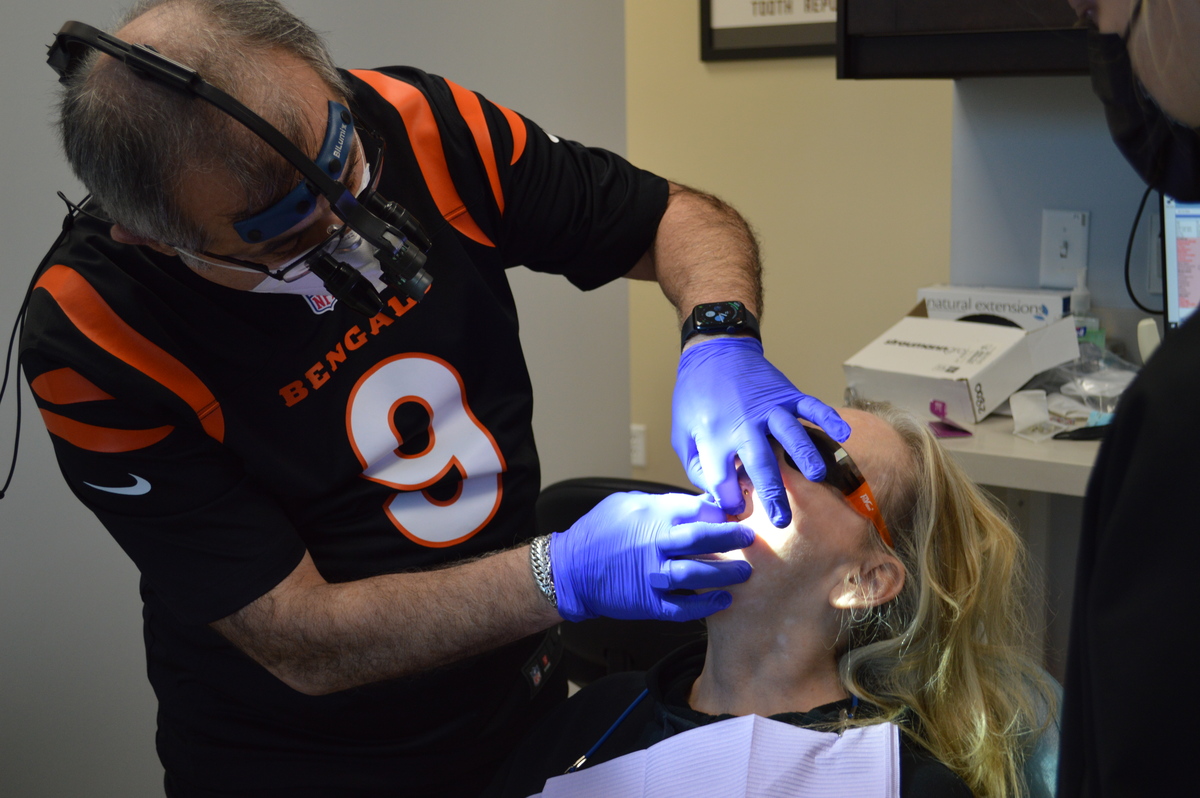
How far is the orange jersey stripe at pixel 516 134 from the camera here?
4.52ft

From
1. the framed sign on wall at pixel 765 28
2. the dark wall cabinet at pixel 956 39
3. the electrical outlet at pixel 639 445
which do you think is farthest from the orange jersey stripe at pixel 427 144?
the electrical outlet at pixel 639 445

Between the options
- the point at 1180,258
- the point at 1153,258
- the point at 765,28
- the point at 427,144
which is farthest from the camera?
the point at 765,28

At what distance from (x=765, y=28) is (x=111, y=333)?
2.56m

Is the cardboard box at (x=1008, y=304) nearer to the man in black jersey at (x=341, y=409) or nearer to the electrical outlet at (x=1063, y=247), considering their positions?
the electrical outlet at (x=1063, y=247)

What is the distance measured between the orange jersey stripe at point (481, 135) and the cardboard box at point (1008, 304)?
3.99 ft

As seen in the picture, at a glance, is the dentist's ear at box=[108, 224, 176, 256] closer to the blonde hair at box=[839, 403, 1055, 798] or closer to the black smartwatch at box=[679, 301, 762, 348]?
the black smartwatch at box=[679, 301, 762, 348]

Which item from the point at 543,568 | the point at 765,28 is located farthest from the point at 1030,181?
the point at 543,568

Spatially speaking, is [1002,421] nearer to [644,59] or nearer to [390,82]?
[390,82]

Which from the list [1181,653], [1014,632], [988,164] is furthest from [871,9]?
[1181,653]

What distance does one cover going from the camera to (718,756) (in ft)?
3.77

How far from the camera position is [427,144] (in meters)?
1.30

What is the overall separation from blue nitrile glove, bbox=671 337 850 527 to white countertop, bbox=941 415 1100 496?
681 millimetres

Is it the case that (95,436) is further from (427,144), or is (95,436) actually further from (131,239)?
(427,144)

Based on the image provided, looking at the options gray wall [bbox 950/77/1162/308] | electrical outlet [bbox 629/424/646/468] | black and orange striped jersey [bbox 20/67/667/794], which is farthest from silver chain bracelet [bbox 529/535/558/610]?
electrical outlet [bbox 629/424/646/468]
